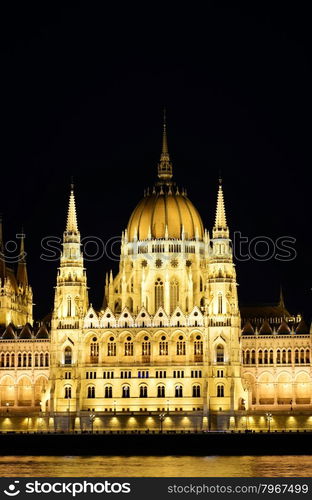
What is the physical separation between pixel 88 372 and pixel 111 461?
35.6 meters

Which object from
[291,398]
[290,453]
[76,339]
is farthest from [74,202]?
[290,453]

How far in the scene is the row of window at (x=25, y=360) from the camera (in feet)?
641

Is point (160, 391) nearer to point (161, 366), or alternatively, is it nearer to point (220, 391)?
point (161, 366)

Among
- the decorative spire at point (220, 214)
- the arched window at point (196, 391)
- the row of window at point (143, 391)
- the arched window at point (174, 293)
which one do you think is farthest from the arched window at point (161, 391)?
the decorative spire at point (220, 214)

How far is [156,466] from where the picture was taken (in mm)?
144375

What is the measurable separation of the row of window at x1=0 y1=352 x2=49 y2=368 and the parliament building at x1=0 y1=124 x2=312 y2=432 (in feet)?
0.40

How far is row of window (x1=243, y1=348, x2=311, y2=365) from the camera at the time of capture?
18875 cm

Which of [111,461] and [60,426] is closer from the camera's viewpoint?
[111,461]

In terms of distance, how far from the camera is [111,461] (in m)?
151

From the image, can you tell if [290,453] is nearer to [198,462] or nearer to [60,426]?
[198,462]

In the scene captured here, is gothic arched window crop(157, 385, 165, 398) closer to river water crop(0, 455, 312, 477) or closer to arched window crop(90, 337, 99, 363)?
arched window crop(90, 337, 99, 363)

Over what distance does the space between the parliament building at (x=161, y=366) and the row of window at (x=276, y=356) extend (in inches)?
4.6

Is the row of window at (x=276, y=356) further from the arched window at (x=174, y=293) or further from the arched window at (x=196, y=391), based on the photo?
the arched window at (x=174, y=293)
